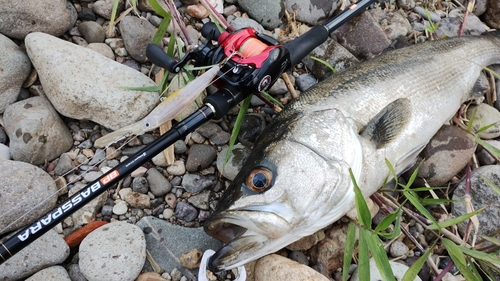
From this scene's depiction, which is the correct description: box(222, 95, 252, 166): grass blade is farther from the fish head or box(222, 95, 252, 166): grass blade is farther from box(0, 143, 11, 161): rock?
box(0, 143, 11, 161): rock

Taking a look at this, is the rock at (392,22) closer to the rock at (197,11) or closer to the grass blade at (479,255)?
the rock at (197,11)

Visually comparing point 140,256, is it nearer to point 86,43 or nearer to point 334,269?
point 334,269

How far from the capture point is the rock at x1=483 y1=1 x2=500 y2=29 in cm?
457

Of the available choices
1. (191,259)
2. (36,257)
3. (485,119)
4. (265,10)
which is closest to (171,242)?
(191,259)

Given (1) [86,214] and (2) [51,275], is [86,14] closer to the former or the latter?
(1) [86,214]

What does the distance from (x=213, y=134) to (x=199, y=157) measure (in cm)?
23

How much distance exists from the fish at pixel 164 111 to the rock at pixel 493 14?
3.44 m

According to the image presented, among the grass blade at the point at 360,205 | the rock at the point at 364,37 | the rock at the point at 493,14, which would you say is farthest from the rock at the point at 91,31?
the rock at the point at 493,14

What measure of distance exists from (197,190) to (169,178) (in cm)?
24

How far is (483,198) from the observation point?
3264 mm

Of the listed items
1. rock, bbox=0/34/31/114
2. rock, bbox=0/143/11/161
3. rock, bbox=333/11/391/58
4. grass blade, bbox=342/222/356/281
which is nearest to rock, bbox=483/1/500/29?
rock, bbox=333/11/391/58

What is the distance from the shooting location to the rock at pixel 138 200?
121 inches

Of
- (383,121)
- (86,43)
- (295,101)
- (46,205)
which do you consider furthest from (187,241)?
(86,43)

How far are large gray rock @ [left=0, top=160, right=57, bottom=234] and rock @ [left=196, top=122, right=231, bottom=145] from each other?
1122 mm
